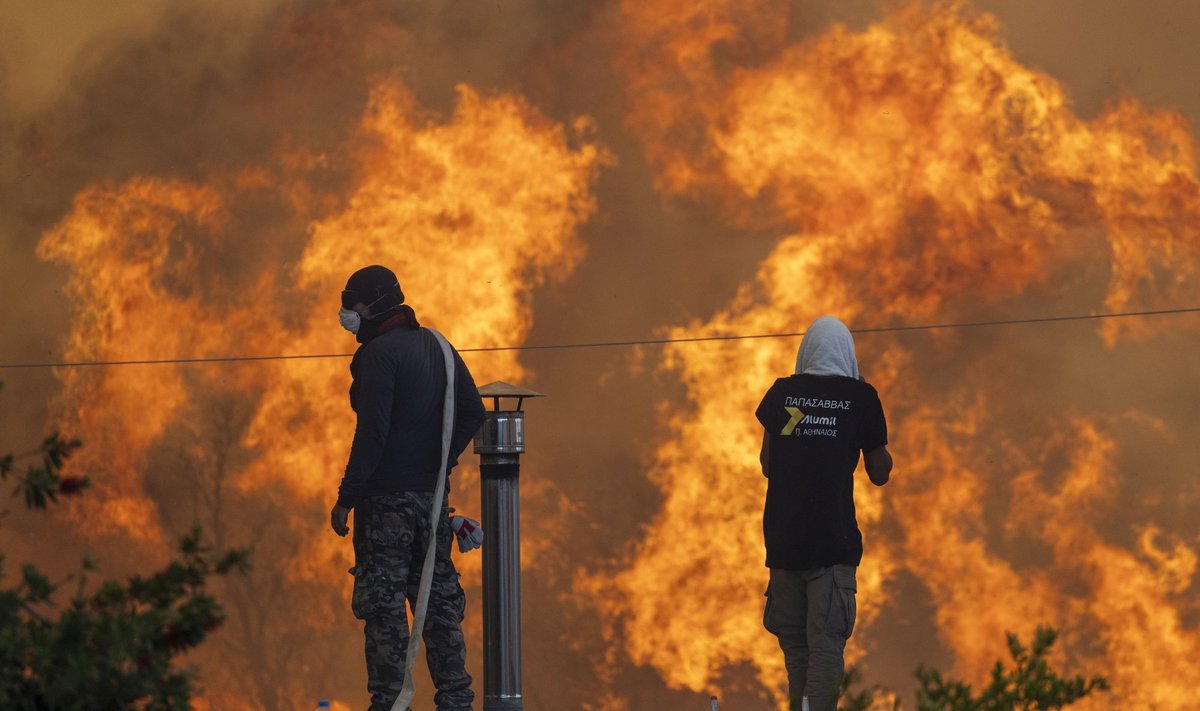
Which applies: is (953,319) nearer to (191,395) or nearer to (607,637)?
(607,637)

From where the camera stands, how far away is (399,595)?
18.7 ft

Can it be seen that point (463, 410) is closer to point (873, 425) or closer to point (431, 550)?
point (431, 550)

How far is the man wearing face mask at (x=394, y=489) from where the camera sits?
5.64 meters

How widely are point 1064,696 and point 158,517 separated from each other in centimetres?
1024

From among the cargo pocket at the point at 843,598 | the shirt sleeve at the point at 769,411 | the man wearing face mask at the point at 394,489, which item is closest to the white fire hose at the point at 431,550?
the man wearing face mask at the point at 394,489

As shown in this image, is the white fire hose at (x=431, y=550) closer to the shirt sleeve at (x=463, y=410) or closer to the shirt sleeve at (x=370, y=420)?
the shirt sleeve at (x=463, y=410)

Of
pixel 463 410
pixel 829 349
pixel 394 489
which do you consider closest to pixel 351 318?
pixel 463 410

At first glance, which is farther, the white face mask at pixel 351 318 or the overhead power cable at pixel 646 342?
the overhead power cable at pixel 646 342

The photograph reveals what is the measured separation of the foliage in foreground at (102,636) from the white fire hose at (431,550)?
2.75 meters

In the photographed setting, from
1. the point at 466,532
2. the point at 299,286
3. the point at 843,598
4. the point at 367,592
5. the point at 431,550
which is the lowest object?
the point at 843,598

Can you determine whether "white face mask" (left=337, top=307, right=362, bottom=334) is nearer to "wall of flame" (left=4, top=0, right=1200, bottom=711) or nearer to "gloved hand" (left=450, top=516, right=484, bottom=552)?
"gloved hand" (left=450, top=516, right=484, bottom=552)

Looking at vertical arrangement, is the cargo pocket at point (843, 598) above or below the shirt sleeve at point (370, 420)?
below

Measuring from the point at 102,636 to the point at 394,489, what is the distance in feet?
9.85

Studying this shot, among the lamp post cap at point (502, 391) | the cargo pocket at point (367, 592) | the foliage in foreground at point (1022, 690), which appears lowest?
the foliage in foreground at point (1022, 690)
